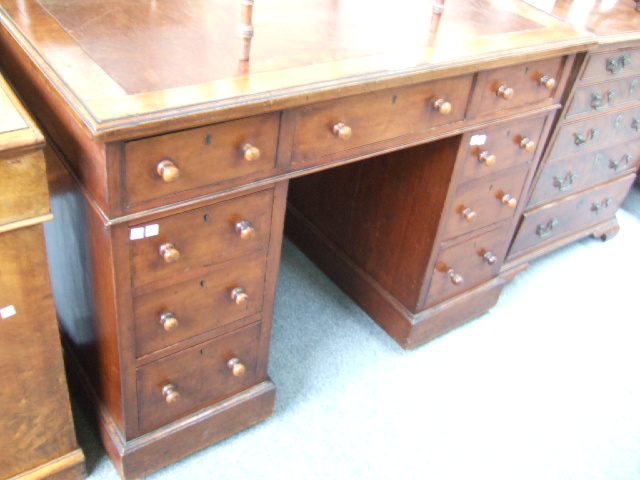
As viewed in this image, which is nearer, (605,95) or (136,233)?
(136,233)

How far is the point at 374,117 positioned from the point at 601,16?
118cm

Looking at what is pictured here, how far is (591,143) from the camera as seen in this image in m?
2.30

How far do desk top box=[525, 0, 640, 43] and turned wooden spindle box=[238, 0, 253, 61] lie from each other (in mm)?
1126

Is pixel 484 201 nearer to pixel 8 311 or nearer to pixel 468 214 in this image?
pixel 468 214

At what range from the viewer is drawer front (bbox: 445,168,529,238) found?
1.89 meters

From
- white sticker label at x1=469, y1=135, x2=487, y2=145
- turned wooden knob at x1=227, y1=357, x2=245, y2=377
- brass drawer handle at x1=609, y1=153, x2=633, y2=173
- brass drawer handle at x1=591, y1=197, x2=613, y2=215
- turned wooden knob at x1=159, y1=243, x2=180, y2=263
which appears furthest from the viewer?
brass drawer handle at x1=591, y1=197, x2=613, y2=215

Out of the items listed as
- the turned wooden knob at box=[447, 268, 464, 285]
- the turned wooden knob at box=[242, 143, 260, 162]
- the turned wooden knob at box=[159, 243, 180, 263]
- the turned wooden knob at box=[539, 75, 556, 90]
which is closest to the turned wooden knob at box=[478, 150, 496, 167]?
the turned wooden knob at box=[539, 75, 556, 90]

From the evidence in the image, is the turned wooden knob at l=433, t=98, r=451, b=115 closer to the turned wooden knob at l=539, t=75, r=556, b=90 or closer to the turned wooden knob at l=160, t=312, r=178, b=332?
the turned wooden knob at l=539, t=75, r=556, b=90

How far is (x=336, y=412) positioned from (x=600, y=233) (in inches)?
65.1

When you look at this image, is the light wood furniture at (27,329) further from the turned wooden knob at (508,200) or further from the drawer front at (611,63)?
the drawer front at (611,63)

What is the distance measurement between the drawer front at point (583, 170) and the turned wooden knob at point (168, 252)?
4.84 ft

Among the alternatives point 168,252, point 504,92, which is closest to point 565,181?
point 504,92

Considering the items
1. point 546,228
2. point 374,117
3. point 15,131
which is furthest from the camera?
point 546,228

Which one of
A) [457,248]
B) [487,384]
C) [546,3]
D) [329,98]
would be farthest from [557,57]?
[487,384]
